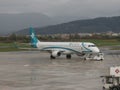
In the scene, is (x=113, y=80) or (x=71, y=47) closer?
(x=113, y=80)

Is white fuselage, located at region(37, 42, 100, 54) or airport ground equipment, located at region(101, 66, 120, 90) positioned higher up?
white fuselage, located at region(37, 42, 100, 54)

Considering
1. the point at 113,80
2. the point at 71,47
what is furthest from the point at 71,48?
the point at 113,80

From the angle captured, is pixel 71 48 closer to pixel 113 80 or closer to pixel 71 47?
pixel 71 47

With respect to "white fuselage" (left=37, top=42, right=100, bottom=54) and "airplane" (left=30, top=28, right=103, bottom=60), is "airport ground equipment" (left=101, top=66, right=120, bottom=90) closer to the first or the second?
"airplane" (left=30, top=28, right=103, bottom=60)

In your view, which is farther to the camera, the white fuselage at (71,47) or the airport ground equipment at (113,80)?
the white fuselage at (71,47)

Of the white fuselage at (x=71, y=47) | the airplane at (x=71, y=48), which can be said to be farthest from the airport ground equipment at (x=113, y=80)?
the white fuselage at (x=71, y=47)

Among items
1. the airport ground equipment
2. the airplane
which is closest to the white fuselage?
the airplane

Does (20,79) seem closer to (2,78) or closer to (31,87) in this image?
(2,78)

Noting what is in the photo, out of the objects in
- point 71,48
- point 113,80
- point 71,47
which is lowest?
point 113,80

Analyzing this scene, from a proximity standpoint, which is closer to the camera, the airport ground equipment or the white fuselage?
the airport ground equipment

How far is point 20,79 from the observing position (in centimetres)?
3731

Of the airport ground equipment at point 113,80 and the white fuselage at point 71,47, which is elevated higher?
the white fuselage at point 71,47

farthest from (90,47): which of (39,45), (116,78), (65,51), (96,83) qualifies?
(116,78)

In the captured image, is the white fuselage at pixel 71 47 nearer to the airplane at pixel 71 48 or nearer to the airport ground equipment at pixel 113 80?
the airplane at pixel 71 48
